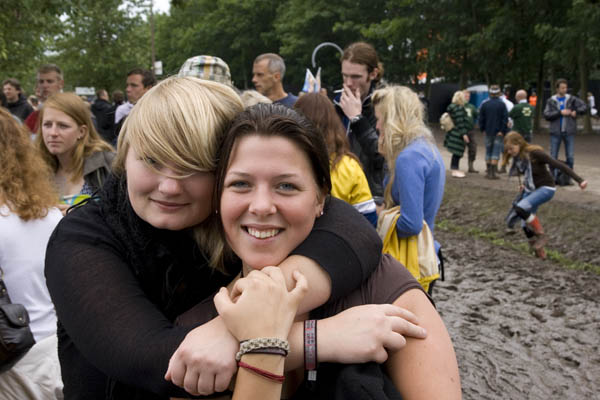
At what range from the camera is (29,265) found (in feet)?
9.48

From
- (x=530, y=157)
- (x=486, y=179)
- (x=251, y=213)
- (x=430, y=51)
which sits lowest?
(x=486, y=179)

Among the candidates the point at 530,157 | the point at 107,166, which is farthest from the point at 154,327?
the point at 530,157

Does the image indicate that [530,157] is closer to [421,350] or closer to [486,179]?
[486,179]

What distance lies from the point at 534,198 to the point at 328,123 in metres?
5.04

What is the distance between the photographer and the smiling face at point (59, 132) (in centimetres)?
431

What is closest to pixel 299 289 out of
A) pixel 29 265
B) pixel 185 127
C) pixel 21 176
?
pixel 185 127

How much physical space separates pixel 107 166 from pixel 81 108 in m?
0.49

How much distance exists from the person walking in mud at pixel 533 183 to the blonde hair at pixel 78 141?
224 inches

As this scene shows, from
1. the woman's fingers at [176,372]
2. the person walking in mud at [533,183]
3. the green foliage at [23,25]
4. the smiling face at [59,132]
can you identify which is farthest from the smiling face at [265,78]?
the woman's fingers at [176,372]

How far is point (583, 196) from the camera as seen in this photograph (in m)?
11.3

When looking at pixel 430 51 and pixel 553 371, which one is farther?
pixel 430 51

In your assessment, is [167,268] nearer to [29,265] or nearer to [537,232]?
[29,265]

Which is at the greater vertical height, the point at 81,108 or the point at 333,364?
the point at 81,108

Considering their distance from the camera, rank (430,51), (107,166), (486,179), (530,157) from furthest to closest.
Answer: (430,51) → (486,179) → (530,157) → (107,166)
